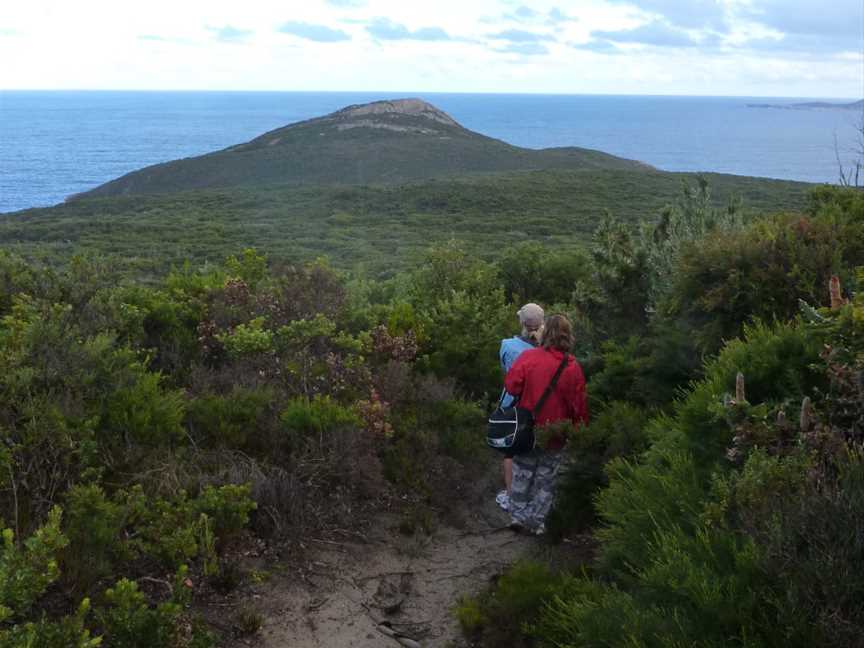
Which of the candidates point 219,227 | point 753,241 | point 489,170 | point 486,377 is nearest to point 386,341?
point 486,377

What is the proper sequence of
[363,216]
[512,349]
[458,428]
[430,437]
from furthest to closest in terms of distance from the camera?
[363,216] → [458,428] → [430,437] → [512,349]

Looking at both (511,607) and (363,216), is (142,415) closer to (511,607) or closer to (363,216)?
(511,607)

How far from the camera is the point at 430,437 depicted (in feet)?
20.7

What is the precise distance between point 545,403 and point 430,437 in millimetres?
1084

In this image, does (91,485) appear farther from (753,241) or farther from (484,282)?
(484,282)

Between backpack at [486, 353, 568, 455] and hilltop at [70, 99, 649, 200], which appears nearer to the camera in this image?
backpack at [486, 353, 568, 455]

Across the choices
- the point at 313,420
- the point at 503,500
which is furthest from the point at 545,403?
the point at 313,420

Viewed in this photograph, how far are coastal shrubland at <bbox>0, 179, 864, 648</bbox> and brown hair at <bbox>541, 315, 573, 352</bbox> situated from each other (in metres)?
0.52

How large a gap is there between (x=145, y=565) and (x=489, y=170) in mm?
75678

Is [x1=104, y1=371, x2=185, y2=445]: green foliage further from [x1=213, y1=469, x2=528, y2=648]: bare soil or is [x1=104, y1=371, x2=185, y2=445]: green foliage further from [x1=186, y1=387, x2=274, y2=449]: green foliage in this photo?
[x1=213, y1=469, x2=528, y2=648]: bare soil

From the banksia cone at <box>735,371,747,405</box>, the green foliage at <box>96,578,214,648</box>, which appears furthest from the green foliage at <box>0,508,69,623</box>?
the banksia cone at <box>735,371,747,405</box>

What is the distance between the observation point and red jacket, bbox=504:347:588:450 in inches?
221

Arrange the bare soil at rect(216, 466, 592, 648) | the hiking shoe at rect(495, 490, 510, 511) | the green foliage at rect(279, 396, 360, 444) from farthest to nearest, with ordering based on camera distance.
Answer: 1. the hiking shoe at rect(495, 490, 510, 511)
2. the green foliage at rect(279, 396, 360, 444)
3. the bare soil at rect(216, 466, 592, 648)

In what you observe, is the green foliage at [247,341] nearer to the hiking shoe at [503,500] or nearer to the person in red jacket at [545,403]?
the person in red jacket at [545,403]
